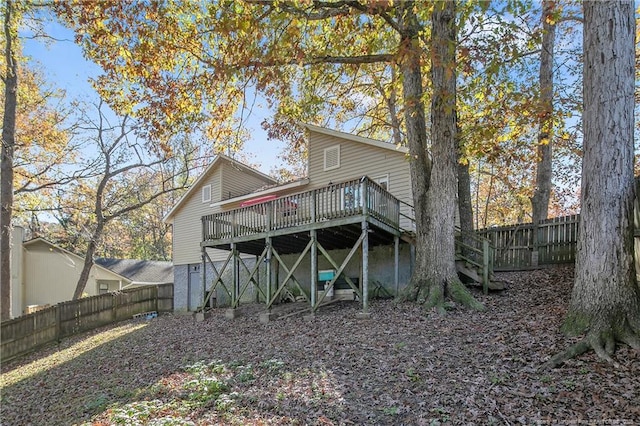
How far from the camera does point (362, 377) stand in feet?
18.0

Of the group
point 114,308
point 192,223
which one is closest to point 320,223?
point 192,223

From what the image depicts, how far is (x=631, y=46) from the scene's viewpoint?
18.5ft

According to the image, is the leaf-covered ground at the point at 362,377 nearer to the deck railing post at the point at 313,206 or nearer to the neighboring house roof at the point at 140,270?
the deck railing post at the point at 313,206

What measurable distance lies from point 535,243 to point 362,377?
827 centimetres

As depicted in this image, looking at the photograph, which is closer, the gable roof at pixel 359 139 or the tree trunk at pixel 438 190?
the tree trunk at pixel 438 190

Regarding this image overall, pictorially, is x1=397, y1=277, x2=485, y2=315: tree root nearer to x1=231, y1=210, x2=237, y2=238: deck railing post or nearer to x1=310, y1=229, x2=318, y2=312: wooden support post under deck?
x1=310, y1=229, x2=318, y2=312: wooden support post under deck

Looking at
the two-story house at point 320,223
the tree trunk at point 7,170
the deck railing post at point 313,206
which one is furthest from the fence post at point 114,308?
the deck railing post at point 313,206

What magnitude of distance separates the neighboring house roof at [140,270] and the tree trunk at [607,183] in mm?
23225

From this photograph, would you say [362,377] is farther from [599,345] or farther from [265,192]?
[265,192]

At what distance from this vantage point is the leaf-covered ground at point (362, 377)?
4.34 meters

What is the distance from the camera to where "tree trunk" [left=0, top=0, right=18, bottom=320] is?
13.5 metres

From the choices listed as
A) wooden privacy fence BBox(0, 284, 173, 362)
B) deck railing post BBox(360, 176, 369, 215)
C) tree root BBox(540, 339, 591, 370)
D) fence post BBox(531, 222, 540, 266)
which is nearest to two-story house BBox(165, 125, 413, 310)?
deck railing post BBox(360, 176, 369, 215)

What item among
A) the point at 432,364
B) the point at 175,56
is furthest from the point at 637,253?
the point at 175,56

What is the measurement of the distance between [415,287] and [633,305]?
4.47 m
